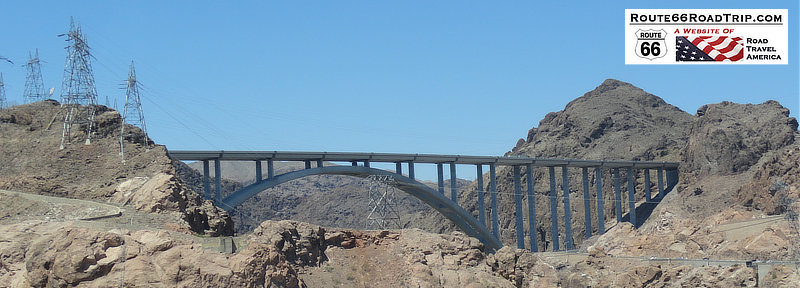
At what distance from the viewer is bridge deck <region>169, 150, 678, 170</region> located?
64.9 metres

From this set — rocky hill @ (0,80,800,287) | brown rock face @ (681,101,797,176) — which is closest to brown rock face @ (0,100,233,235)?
rocky hill @ (0,80,800,287)

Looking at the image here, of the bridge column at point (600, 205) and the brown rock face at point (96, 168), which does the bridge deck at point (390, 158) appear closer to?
the bridge column at point (600, 205)

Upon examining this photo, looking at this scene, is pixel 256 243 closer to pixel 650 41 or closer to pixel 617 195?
pixel 650 41

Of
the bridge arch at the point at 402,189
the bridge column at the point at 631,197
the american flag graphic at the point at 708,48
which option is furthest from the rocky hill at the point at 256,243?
the bridge arch at the point at 402,189

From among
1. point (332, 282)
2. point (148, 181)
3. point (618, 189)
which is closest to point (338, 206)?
point (618, 189)

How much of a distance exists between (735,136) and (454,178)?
29.9 metres

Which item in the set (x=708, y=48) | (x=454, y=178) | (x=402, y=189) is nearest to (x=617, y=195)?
(x=454, y=178)

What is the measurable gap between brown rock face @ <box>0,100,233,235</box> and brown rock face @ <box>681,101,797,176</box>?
200ft

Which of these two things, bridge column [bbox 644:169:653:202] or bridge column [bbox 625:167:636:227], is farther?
bridge column [bbox 644:169:653:202]

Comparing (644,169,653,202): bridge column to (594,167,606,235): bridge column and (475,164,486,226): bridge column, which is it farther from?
(475,164,486,226): bridge column

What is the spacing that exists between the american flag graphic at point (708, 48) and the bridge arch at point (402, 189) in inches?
1225

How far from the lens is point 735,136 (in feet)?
306

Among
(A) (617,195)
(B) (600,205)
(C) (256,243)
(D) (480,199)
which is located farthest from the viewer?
(A) (617,195)

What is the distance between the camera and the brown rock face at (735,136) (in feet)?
300
